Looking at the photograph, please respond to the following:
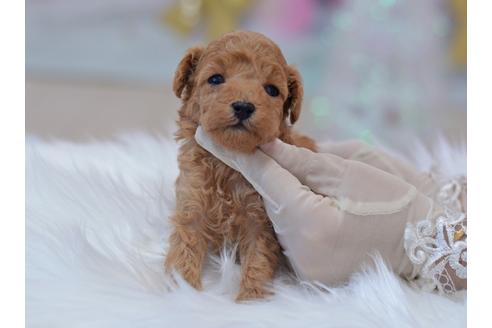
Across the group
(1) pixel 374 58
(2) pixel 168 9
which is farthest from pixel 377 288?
(2) pixel 168 9

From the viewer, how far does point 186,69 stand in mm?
947

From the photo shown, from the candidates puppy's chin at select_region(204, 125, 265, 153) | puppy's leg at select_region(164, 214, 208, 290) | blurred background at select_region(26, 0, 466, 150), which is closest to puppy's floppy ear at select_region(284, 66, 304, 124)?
puppy's chin at select_region(204, 125, 265, 153)

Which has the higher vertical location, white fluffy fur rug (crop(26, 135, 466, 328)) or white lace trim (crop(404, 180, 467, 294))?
white lace trim (crop(404, 180, 467, 294))

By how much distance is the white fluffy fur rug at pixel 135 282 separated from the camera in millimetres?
811

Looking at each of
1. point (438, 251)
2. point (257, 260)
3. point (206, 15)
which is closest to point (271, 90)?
point (257, 260)

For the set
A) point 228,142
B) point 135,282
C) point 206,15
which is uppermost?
point 206,15

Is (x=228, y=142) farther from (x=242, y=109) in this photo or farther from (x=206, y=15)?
(x=206, y=15)

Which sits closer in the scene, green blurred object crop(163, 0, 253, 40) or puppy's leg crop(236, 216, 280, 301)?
puppy's leg crop(236, 216, 280, 301)

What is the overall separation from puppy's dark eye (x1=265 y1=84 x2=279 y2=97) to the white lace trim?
0.30m

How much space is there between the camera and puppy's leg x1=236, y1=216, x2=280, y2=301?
893mm

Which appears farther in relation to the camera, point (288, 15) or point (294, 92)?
point (288, 15)

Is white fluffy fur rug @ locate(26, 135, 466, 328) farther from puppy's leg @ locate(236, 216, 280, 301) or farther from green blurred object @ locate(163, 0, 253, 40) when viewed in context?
green blurred object @ locate(163, 0, 253, 40)

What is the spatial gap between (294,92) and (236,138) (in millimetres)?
163

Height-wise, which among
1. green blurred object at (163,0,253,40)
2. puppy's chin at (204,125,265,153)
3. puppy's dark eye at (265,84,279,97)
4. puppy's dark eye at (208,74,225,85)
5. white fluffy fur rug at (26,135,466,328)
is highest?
green blurred object at (163,0,253,40)
